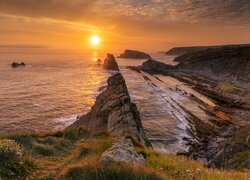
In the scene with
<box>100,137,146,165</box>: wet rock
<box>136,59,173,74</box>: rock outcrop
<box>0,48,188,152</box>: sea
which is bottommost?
<box>0,48,188,152</box>: sea

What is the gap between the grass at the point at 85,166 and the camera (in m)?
7.15

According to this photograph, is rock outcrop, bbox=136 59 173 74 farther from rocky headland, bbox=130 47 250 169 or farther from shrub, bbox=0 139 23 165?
shrub, bbox=0 139 23 165

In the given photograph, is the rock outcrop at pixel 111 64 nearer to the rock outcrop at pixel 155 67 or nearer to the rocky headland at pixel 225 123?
the rock outcrop at pixel 155 67

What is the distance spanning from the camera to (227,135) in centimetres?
3706

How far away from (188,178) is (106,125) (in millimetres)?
27544

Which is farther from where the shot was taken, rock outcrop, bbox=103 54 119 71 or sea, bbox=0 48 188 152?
rock outcrop, bbox=103 54 119 71

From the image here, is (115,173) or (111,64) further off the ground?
(115,173)

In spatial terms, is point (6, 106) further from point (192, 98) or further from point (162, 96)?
point (192, 98)

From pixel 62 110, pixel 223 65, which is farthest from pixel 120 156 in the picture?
pixel 223 65

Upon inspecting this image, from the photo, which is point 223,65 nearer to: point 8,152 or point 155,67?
point 155,67

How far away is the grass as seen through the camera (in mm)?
7148

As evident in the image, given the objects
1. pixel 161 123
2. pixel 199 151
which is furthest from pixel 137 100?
pixel 199 151

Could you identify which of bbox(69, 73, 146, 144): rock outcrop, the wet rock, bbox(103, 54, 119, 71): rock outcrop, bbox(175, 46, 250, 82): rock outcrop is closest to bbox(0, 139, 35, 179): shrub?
the wet rock

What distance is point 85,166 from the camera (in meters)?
7.83
